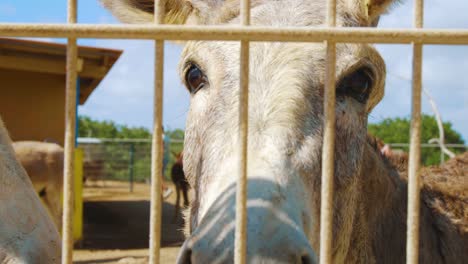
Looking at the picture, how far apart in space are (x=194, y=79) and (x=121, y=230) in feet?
32.9

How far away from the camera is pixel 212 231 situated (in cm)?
172

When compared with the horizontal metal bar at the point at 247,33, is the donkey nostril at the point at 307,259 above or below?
Answer: below

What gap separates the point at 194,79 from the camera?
2623 millimetres

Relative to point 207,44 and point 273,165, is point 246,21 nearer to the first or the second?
point 273,165

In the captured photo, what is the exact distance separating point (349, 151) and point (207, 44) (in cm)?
85

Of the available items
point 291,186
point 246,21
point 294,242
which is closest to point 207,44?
point 246,21

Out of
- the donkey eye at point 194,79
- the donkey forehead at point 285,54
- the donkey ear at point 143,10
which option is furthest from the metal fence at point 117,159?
the donkey forehead at point 285,54

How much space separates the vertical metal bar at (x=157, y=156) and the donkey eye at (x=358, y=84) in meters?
0.97

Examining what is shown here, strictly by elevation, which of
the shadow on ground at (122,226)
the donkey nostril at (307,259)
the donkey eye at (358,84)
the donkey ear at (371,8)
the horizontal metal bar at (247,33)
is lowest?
the shadow on ground at (122,226)

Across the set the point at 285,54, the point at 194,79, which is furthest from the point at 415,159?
the point at 194,79

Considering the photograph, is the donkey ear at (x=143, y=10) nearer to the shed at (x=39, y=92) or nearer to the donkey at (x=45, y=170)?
the donkey at (x=45, y=170)

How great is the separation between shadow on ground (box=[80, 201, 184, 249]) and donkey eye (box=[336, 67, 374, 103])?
774cm

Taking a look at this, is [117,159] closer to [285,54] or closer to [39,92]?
[39,92]

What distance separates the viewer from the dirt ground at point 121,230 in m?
9.12
